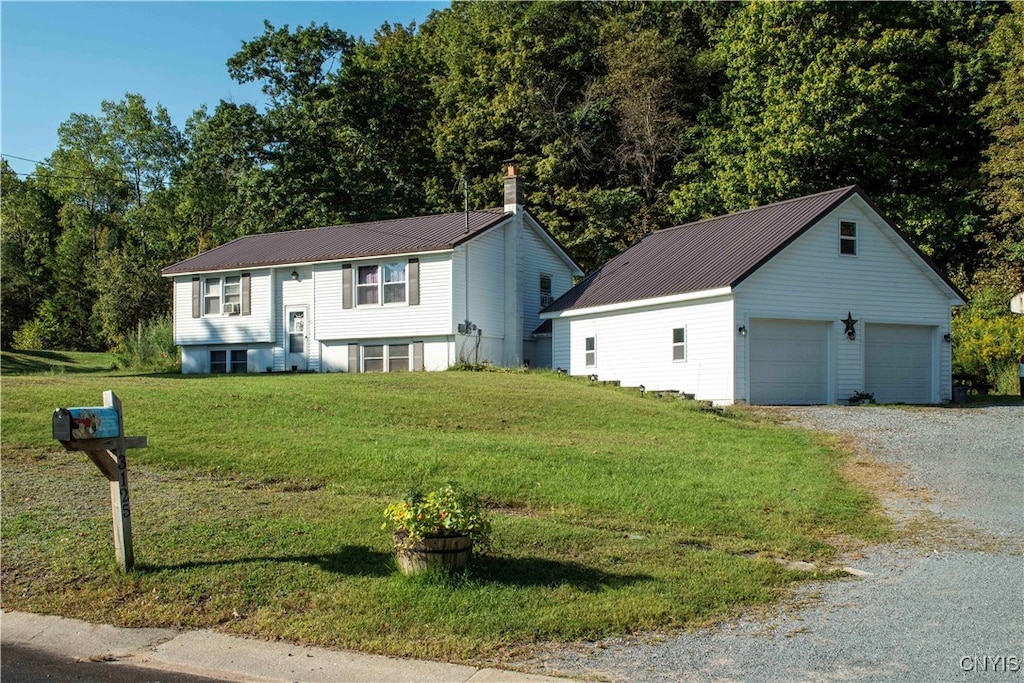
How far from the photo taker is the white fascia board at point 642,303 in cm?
2373

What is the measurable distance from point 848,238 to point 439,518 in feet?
64.7

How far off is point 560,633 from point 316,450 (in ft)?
21.9

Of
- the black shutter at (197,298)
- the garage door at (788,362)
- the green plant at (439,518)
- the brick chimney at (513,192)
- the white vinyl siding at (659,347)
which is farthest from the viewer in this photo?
the black shutter at (197,298)

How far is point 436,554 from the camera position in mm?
8289

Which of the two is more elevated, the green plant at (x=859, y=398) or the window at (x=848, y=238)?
the window at (x=848, y=238)

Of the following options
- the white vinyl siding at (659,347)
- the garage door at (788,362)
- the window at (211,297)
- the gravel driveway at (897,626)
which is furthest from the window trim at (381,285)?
the gravel driveway at (897,626)

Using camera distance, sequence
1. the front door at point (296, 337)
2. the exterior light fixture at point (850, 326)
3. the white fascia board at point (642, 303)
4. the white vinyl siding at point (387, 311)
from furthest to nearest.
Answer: the front door at point (296, 337) → the white vinyl siding at point (387, 311) → the exterior light fixture at point (850, 326) → the white fascia board at point (642, 303)

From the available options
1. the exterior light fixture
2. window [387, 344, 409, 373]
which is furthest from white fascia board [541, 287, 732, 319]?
window [387, 344, 409, 373]

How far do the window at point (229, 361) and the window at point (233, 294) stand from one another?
1.44 meters

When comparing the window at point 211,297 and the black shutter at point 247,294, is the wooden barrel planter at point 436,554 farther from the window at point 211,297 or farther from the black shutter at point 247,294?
the window at point 211,297

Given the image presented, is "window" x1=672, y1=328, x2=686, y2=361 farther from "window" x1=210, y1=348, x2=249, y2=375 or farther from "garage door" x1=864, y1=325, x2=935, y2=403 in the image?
"window" x1=210, y1=348, x2=249, y2=375

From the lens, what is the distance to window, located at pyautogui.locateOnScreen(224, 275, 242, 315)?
34750 millimetres

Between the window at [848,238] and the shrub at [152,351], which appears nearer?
the window at [848,238]

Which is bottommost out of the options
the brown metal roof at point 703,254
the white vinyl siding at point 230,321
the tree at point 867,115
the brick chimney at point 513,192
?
the white vinyl siding at point 230,321
